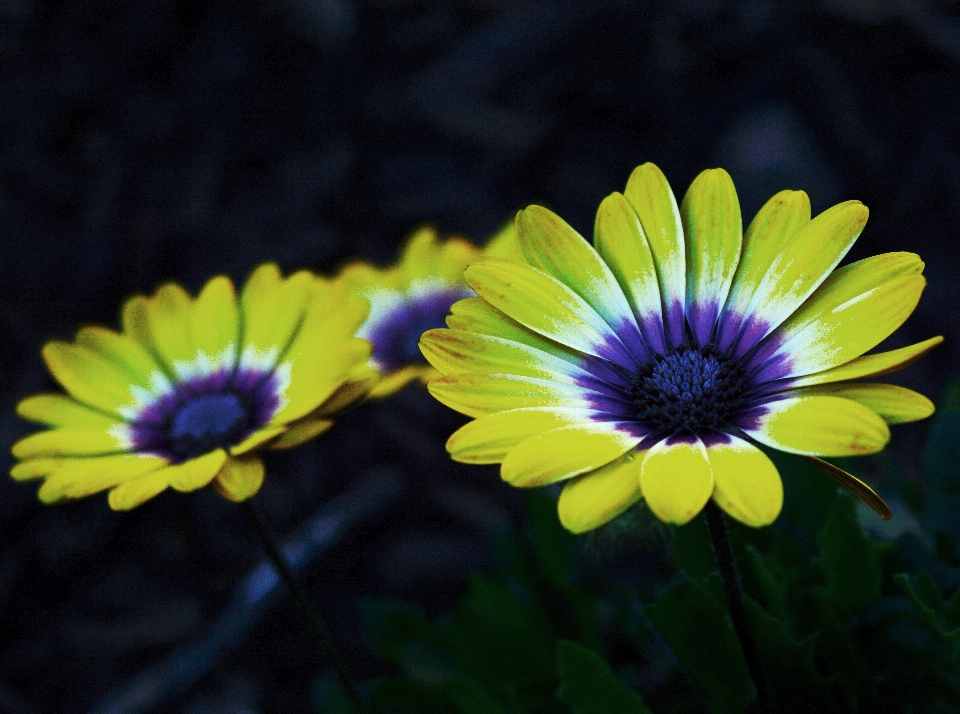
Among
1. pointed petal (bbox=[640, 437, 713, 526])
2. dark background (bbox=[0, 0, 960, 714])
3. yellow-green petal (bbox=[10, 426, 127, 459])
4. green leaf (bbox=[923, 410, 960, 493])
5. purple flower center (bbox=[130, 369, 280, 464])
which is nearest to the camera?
pointed petal (bbox=[640, 437, 713, 526])

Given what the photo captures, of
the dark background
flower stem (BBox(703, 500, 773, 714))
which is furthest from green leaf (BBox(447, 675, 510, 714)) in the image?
the dark background

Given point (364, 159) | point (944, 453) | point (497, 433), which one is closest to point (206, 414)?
point (497, 433)

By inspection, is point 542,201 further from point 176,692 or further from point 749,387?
point 749,387

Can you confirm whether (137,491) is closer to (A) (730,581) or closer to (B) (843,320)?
(A) (730,581)

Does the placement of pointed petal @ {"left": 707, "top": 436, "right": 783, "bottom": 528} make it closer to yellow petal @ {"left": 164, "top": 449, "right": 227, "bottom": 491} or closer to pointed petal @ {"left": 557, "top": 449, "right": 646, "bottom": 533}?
pointed petal @ {"left": 557, "top": 449, "right": 646, "bottom": 533}

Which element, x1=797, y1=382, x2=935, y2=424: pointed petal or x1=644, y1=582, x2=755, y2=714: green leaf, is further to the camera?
x1=644, y1=582, x2=755, y2=714: green leaf

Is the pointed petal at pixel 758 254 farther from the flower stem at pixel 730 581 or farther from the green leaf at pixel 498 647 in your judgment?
the green leaf at pixel 498 647
